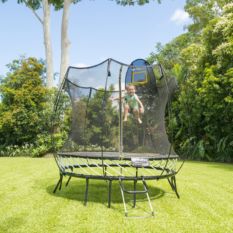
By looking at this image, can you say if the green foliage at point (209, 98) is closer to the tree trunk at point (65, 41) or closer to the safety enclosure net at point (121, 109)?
the tree trunk at point (65, 41)

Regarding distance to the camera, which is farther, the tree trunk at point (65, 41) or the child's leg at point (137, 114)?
the tree trunk at point (65, 41)

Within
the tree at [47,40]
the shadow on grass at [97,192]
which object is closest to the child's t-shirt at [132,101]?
the shadow on grass at [97,192]

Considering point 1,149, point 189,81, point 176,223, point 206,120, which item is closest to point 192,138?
point 206,120

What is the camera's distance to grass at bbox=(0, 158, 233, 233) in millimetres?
3018

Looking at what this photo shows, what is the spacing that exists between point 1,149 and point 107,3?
989cm

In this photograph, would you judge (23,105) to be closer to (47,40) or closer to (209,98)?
(47,40)

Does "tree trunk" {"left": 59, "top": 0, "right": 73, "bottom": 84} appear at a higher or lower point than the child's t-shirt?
higher

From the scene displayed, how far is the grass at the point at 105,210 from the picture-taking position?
3.02 m

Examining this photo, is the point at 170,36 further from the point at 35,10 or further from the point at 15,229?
the point at 15,229

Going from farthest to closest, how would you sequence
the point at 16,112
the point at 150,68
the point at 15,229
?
the point at 16,112
the point at 150,68
the point at 15,229

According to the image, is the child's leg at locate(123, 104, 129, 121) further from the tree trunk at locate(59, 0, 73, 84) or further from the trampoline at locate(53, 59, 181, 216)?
the tree trunk at locate(59, 0, 73, 84)

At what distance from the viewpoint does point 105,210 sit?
3.61 metres

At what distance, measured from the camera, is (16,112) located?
12852 millimetres

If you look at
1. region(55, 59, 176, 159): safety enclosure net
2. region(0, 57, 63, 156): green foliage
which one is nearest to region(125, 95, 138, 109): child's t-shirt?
region(55, 59, 176, 159): safety enclosure net
